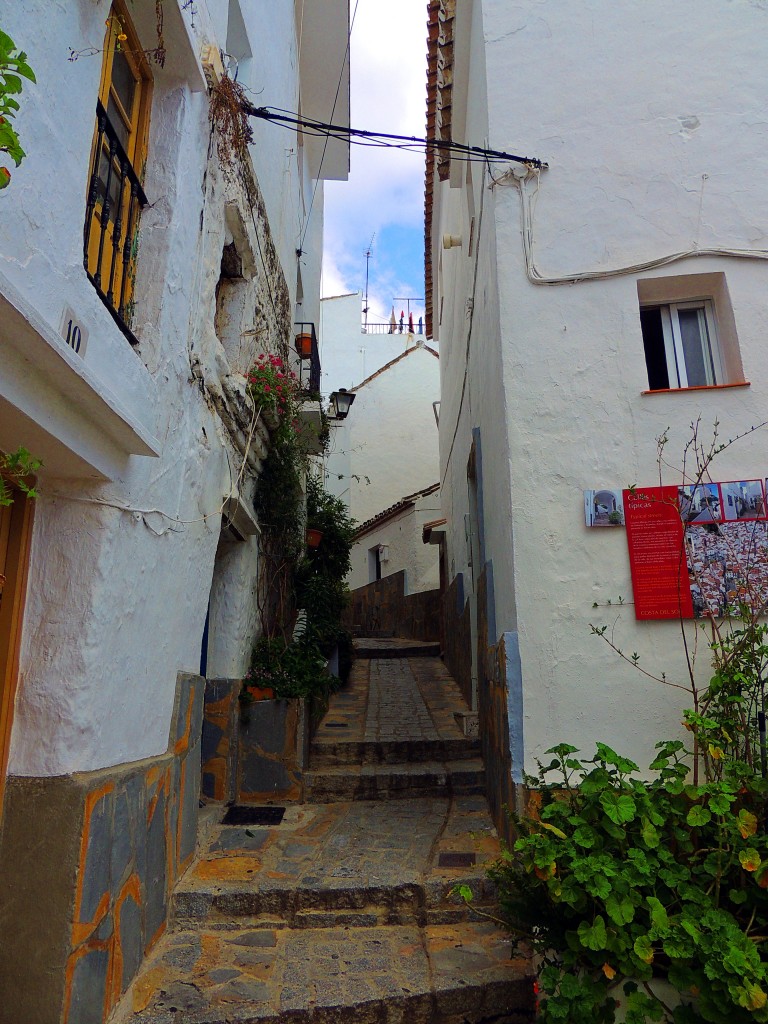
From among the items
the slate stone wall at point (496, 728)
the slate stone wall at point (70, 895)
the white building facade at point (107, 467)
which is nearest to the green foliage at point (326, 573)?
the slate stone wall at point (496, 728)

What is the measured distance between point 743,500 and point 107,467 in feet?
11.5

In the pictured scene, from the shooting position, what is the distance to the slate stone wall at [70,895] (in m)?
2.82

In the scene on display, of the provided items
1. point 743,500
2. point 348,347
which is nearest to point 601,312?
point 743,500

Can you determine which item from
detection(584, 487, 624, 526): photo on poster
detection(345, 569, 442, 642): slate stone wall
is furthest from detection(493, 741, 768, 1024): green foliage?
detection(345, 569, 442, 642): slate stone wall

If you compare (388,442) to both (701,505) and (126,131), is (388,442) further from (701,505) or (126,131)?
(126,131)

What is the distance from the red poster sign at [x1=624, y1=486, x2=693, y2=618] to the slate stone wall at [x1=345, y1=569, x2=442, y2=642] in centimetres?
959

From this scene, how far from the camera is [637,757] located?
4043 mm

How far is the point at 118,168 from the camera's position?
3.64 m

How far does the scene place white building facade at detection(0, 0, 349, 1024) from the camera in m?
2.66

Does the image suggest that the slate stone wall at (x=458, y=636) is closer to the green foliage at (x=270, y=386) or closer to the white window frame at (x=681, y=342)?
the green foliage at (x=270, y=386)

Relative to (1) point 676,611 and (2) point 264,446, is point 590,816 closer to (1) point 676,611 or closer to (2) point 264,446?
(1) point 676,611

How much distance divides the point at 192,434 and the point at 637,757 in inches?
125

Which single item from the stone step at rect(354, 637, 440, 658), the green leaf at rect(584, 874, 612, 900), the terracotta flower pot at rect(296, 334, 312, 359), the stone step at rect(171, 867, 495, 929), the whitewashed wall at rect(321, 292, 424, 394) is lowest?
the stone step at rect(171, 867, 495, 929)

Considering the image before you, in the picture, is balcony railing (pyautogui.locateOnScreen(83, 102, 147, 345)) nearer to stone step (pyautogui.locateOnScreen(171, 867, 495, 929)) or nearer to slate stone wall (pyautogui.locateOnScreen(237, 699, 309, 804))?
stone step (pyautogui.locateOnScreen(171, 867, 495, 929))
